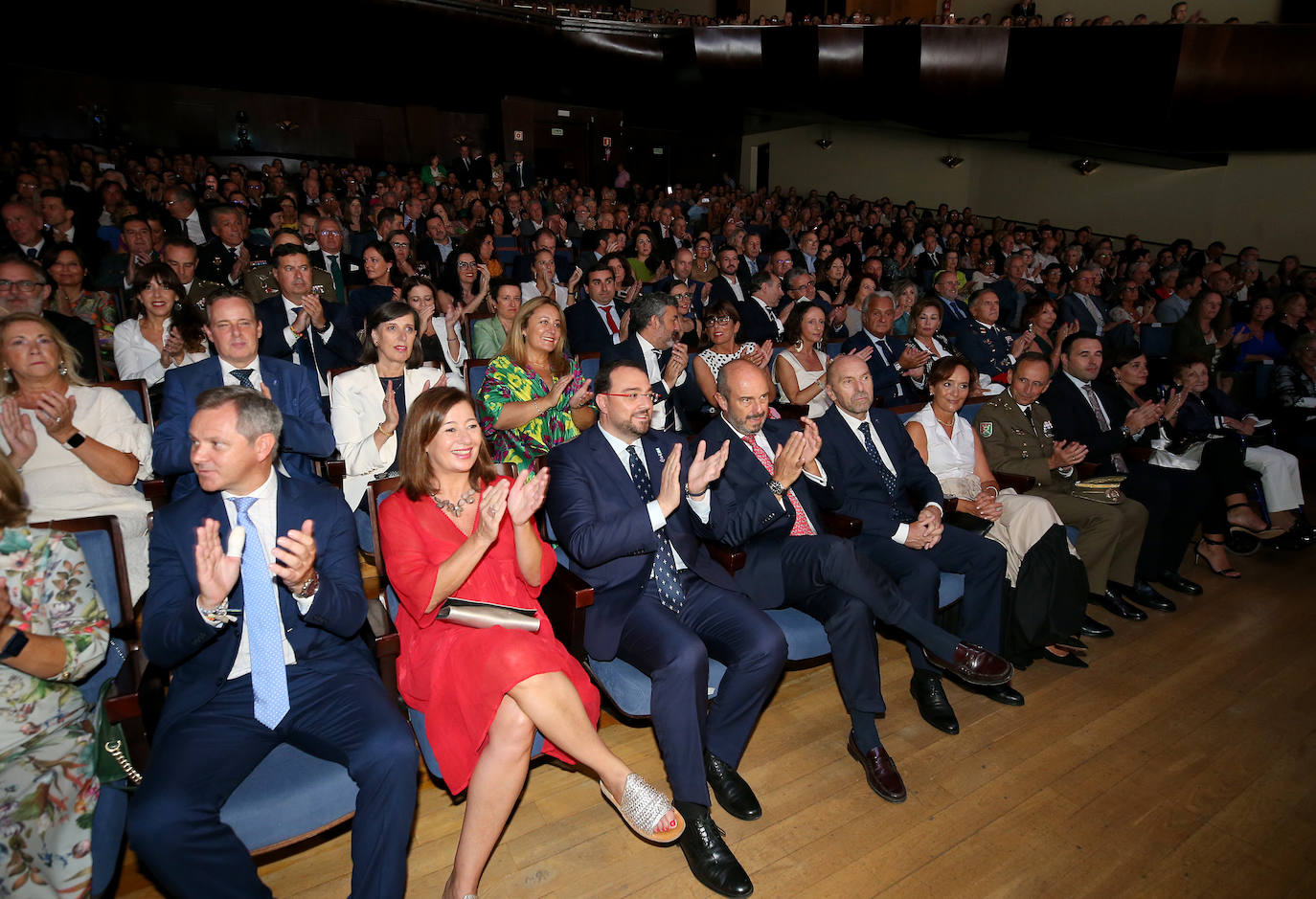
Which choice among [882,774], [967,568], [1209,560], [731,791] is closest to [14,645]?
[731,791]

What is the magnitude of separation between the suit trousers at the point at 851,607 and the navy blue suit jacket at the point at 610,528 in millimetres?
221

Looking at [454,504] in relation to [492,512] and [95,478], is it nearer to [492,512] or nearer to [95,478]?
[492,512]

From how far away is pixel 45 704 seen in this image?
4.49ft

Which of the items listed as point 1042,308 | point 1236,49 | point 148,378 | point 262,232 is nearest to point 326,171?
point 262,232

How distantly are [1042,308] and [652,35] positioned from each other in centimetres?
1028

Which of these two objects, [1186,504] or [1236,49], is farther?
[1236,49]

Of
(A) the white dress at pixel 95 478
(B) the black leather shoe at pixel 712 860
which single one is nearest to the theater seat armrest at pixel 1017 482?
(B) the black leather shoe at pixel 712 860

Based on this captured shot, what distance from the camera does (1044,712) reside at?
7.56ft

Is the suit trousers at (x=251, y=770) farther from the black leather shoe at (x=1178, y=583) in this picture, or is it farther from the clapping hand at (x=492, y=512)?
the black leather shoe at (x=1178, y=583)

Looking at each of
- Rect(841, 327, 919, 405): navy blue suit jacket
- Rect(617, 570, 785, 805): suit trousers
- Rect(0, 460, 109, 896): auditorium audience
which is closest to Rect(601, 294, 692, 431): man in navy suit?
Rect(841, 327, 919, 405): navy blue suit jacket

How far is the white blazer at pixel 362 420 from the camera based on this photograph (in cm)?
244

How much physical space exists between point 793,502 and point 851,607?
0.39m

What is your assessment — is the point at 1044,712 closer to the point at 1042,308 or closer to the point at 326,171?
A: the point at 1042,308

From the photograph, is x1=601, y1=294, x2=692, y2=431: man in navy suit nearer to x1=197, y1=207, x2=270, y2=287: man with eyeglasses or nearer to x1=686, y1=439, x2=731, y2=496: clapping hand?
x1=686, y1=439, x2=731, y2=496: clapping hand
